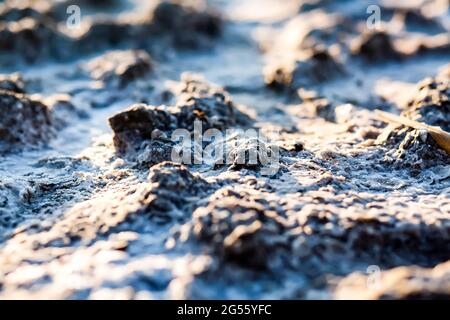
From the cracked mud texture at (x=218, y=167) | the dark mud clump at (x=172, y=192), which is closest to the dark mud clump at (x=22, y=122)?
the cracked mud texture at (x=218, y=167)

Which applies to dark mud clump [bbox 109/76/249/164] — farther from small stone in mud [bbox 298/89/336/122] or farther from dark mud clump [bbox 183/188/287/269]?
dark mud clump [bbox 183/188/287/269]

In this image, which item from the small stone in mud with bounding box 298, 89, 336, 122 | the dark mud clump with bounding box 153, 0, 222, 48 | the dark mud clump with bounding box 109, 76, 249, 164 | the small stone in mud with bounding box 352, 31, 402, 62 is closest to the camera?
the dark mud clump with bounding box 109, 76, 249, 164

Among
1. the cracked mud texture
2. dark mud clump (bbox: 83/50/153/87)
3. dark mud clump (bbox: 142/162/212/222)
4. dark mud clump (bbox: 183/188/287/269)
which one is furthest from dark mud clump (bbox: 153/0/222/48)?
dark mud clump (bbox: 183/188/287/269)

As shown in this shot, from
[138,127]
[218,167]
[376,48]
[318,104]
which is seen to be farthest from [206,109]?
[376,48]

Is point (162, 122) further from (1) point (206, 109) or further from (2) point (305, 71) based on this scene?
(2) point (305, 71)

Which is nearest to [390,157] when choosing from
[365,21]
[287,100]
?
[287,100]

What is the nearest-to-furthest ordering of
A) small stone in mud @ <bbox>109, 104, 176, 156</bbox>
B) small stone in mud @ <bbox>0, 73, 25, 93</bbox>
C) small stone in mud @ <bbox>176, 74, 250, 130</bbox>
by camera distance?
small stone in mud @ <bbox>109, 104, 176, 156</bbox> < small stone in mud @ <bbox>176, 74, 250, 130</bbox> < small stone in mud @ <bbox>0, 73, 25, 93</bbox>
